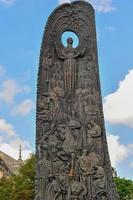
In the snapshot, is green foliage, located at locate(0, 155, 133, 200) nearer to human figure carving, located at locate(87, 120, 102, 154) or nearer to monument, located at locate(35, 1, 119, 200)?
monument, located at locate(35, 1, 119, 200)

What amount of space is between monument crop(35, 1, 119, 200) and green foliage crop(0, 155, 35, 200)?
10901 mm

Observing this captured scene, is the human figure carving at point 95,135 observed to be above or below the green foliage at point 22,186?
below

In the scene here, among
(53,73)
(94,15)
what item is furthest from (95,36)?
(53,73)

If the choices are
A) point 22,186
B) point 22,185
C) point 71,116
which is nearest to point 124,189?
point 22,185

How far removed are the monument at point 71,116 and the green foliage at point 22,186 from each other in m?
10.9

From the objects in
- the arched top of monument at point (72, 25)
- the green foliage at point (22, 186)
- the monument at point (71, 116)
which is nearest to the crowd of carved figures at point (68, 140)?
the monument at point (71, 116)

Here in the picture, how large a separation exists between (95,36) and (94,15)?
2.53 feet

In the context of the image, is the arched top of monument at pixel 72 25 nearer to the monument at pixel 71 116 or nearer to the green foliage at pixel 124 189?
the monument at pixel 71 116

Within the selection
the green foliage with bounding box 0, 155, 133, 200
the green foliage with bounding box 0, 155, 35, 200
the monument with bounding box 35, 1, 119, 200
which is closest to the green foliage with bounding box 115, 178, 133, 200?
the green foliage with bounding box 0, 155, 133, 200

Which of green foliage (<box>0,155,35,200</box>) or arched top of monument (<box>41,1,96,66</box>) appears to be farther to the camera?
green foliage (<box>0,155,35,200</box>)

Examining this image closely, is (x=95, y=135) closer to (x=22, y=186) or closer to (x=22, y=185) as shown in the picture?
(x=22, y=186)

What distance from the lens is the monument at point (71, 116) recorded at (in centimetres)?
1239

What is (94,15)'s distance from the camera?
14336mm

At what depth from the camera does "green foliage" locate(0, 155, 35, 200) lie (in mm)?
23266
